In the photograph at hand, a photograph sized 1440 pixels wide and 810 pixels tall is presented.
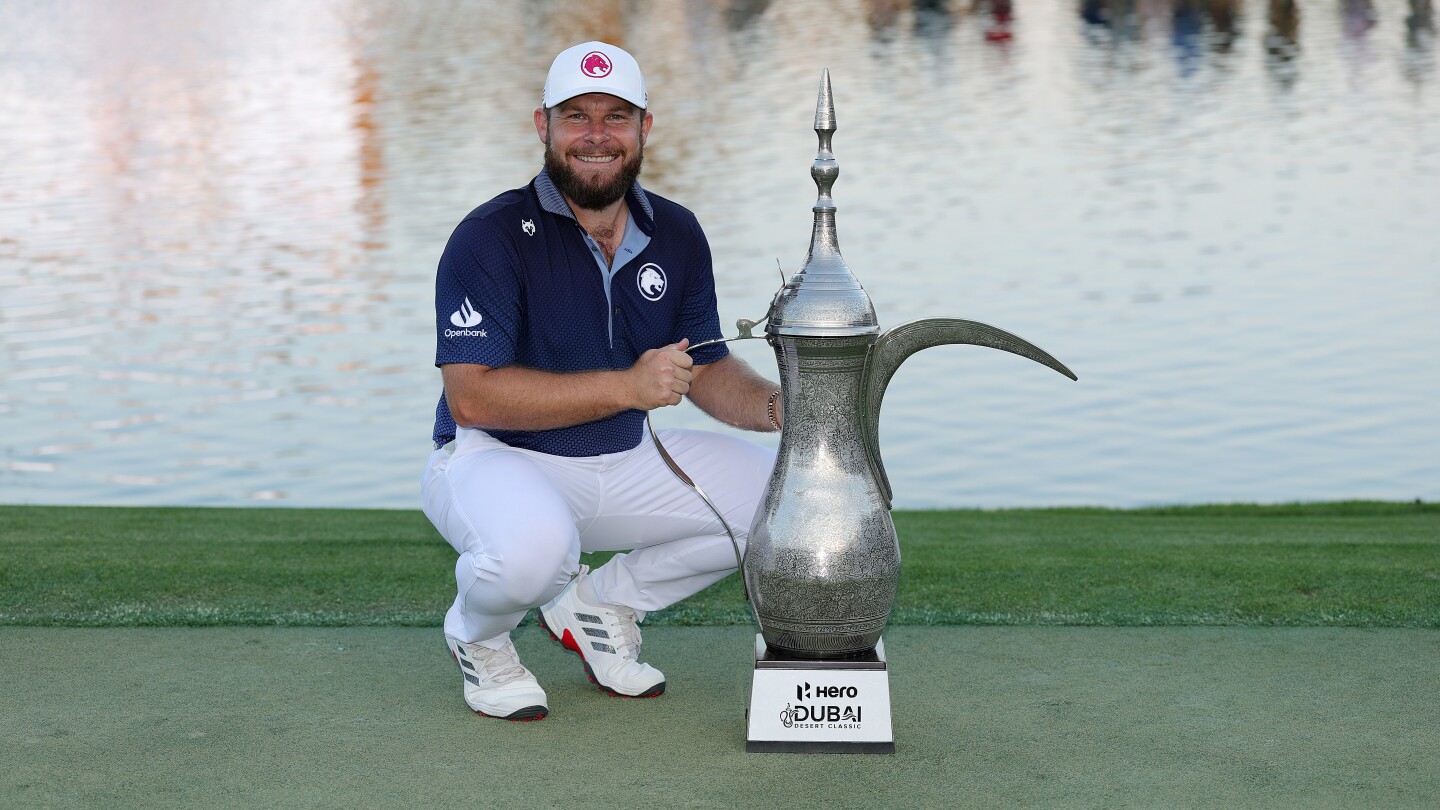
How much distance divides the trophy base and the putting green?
0.04 meters

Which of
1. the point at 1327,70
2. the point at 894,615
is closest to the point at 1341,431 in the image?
the point at 894,615

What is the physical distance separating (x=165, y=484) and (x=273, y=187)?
10.8 meters

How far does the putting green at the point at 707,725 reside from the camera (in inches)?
127

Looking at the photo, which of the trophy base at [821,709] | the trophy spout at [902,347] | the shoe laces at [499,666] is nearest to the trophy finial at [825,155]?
the trophy spout at [902,347]

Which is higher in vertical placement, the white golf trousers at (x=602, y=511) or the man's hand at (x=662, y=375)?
the man's hand at (x=662, y=375)

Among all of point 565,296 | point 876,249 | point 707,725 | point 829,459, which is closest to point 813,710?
point 707,725

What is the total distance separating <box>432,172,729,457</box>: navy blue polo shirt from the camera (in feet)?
12.5

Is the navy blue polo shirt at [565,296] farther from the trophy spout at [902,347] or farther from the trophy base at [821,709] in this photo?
the trophy base at [821,709]

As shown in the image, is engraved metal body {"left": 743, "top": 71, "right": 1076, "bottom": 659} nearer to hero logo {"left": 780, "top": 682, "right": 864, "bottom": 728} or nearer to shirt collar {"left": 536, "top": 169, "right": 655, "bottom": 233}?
hero logo {"left": 780, "top": 682, "right": 864, "bottom": 728}

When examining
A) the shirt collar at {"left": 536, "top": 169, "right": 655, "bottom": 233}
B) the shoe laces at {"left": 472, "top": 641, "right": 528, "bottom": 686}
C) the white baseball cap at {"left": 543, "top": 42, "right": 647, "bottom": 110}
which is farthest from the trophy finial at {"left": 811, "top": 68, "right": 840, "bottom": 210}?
the shoe laces at {"left": 472, "top": 641, "right": 528, "bottom": 686}

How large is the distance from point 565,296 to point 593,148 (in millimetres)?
371

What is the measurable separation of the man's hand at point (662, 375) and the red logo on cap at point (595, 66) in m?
0.77

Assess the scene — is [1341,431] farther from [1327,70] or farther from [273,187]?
[1327,70]

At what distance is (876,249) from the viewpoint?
14.6 m
